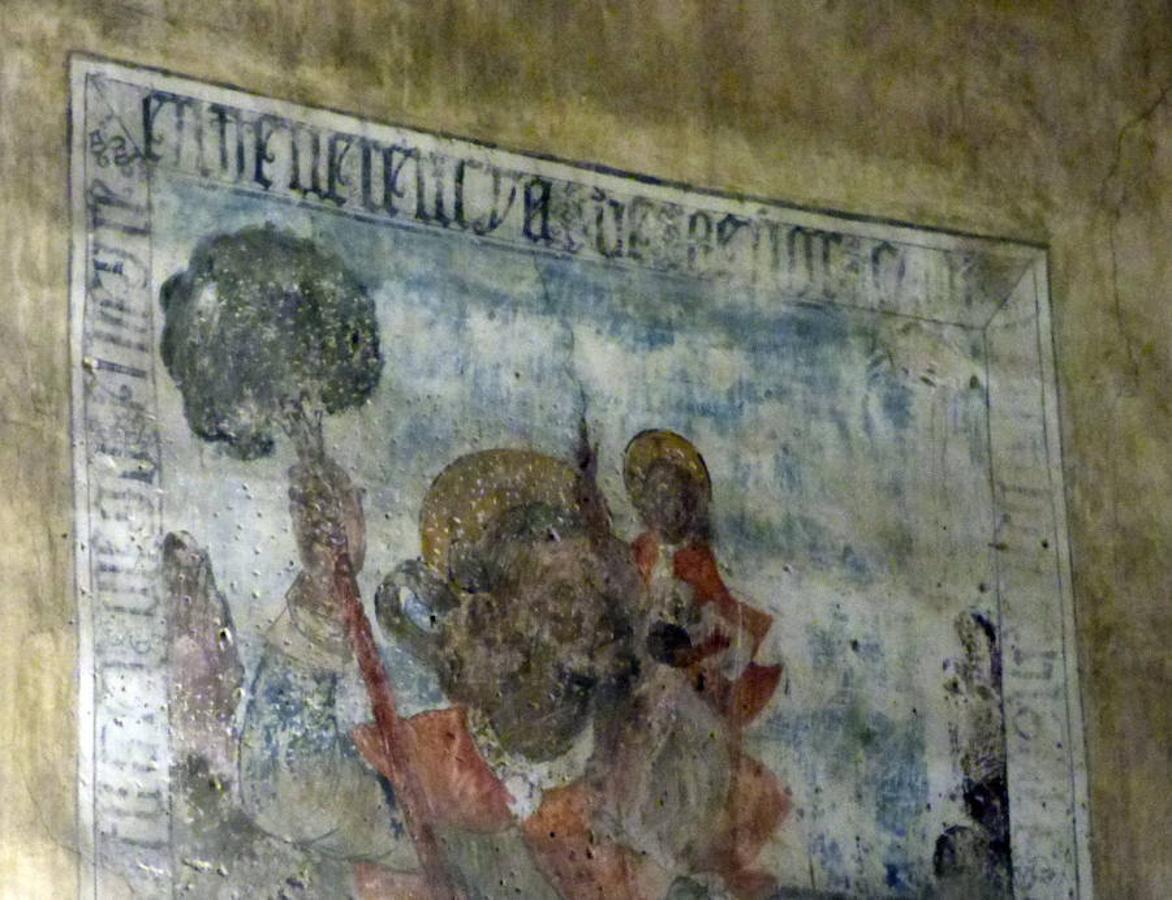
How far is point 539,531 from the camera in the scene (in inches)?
221

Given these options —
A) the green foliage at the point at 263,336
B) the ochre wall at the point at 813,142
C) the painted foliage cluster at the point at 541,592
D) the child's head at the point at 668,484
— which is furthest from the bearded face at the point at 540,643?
the ochre wall at the point at 813,142

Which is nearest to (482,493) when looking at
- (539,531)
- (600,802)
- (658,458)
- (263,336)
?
(539,531)

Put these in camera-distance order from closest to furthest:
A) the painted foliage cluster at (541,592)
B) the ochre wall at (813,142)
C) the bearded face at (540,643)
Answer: the ochre wall at (813,142) → the painted foliage cluster at (541,592) → the bearded face at (540,643)

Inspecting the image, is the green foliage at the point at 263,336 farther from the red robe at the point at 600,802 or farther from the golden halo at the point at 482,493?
the red robe at the point at 600,802

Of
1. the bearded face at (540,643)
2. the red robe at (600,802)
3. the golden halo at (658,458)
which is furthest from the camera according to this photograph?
the golden halo at (658,458)

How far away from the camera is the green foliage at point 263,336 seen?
528 cm

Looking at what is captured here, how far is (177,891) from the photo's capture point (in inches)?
195

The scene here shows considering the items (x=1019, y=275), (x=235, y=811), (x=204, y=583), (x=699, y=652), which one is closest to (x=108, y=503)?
(x=204, y=583)

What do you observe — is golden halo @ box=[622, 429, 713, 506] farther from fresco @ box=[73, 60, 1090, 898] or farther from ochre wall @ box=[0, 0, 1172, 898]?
ochre wall @ box=[0, 0, 1172, 898]

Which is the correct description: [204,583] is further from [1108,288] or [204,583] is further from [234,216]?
[1108,288]

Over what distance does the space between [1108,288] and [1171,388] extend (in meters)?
0.29

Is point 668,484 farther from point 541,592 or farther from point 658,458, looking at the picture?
point 541,592

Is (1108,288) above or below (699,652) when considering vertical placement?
above

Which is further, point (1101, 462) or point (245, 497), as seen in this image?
point (1101, 462)
